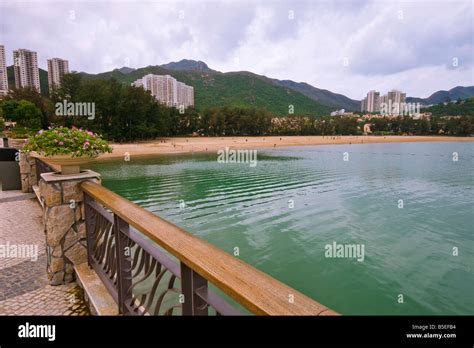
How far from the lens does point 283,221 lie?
11180mm

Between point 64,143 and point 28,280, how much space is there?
1.92 meters

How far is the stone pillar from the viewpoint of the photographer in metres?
3.52

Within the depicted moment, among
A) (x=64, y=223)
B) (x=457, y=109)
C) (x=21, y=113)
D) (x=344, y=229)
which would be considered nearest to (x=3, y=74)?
(x=21, y=113)

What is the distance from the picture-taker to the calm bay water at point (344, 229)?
6.59 meters

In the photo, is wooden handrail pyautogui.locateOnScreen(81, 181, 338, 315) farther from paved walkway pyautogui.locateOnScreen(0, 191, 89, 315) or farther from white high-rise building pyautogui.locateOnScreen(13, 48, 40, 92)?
white high-rise building pyautogui.locateOnScreen(13, 48, 40, 92)

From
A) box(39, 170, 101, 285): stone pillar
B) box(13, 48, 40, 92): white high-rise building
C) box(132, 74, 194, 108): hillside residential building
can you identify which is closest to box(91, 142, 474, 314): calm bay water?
box(39, 170, 101, 285): stone pillar

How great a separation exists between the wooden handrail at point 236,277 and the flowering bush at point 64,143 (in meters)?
2.25

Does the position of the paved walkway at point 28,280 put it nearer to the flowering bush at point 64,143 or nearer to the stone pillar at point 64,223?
the stone pillar at point 64,223

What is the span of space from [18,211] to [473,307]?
10.6 meters

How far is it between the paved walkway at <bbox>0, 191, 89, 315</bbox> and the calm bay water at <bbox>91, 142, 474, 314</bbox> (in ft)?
15.6

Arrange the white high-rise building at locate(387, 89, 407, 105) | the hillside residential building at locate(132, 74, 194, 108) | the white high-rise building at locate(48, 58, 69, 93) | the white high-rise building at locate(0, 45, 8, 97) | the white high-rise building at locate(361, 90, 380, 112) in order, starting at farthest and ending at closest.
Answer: the white high-rise building at locate(361, 90, 380, 112)
the white high-rise building at locate(387, 89, 407, 105)
the white high-rise building at locate(48, 58, 69, 93)
the hillside residential building at locate(132, 74, 194, 108)
the white high-rise building at locate(0, 45, 8, 97)

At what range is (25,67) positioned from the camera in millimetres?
82125

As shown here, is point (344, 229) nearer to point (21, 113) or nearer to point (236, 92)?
point (21, 113)
